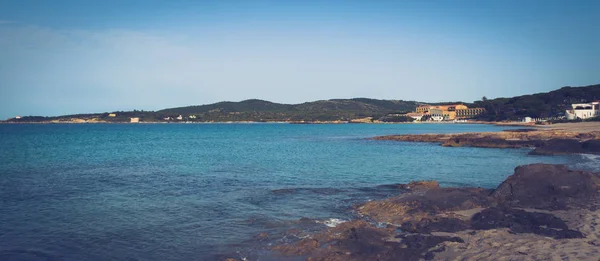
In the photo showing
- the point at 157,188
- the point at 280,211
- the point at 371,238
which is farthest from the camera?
the point at 157,188

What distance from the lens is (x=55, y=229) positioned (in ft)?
44.9

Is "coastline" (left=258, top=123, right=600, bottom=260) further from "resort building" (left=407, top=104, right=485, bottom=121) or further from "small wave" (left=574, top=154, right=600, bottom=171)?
"resort building" (left=407, top=104, right=485, bottom=121)

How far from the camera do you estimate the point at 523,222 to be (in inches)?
472

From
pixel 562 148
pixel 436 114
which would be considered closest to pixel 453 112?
pixel 436 114

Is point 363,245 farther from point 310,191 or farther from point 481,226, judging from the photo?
point 310,191

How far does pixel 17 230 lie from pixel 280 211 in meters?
8.76

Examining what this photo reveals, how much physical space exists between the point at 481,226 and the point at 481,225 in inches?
3.7

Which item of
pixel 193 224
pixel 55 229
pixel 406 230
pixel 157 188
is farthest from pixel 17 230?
pixel 406 230

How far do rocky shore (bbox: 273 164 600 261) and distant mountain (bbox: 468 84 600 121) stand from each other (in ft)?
345

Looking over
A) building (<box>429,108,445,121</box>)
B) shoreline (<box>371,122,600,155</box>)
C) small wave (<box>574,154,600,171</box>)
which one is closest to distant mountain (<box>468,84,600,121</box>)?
building (<box>429,108,445,121</box>)

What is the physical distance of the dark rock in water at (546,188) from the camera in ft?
47.9

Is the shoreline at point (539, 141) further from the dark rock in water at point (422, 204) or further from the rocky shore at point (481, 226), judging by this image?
the dark rock in water at point (422, 204)

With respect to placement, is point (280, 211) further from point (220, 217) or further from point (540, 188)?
point (540, 188)

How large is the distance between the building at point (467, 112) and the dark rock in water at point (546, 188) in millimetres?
158332
